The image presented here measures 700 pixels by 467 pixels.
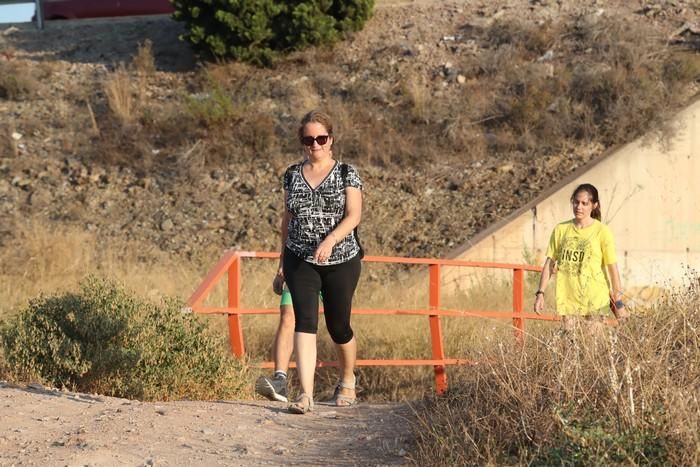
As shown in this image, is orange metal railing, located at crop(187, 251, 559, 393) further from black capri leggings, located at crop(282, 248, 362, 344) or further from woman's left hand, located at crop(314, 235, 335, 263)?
woman's left hand, located at crop(314, 235, 335, 263)

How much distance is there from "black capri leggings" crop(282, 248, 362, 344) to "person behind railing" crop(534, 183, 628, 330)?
183 centimetres

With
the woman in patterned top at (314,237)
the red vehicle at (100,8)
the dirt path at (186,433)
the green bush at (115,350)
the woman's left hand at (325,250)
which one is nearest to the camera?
the dirt path at (186,433)

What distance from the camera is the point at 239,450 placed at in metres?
6.16

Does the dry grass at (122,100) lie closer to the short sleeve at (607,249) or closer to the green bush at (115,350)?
the green bush at (115,350)

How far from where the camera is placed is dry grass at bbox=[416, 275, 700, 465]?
17.1 ft

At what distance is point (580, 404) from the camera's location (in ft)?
18.3

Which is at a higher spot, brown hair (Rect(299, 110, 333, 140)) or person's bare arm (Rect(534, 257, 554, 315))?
brown hair (Rect(299, 110, 333, 140))

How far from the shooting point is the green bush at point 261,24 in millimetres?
22000

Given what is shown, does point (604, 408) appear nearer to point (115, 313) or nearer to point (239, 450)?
point (239, 450)

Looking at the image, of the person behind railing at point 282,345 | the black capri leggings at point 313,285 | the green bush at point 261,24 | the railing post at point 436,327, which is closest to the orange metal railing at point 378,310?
the railing post at point 436,327

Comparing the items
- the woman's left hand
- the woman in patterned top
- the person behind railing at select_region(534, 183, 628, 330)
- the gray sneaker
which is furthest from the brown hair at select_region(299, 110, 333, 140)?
the person behind railing at select_region(534, 183, 628, 330)

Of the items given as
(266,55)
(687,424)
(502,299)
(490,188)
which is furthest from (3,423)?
(266,55)

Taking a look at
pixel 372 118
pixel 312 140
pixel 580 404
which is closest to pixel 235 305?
pixel 312 140

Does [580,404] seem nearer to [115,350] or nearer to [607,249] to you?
[607,249]
